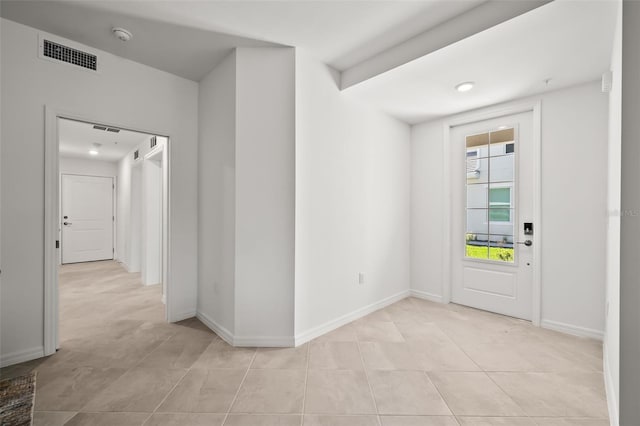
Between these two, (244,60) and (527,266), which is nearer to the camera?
(244,60)

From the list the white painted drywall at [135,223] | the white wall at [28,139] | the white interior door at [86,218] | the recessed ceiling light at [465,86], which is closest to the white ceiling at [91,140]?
the white painted drywall at [135,223]

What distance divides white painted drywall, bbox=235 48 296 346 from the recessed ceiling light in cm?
170

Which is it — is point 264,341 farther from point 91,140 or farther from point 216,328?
point 91,140

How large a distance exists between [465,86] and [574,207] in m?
1.64

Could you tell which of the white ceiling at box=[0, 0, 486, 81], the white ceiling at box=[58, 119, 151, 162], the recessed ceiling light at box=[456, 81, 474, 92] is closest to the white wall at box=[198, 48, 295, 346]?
the white ceiling at box=[0, 0, 486, 81]

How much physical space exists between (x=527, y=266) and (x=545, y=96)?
1853 millimetres

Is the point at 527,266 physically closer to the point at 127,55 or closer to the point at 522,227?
the point at 522,227

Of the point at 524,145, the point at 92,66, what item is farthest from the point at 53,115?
the point at 524,145

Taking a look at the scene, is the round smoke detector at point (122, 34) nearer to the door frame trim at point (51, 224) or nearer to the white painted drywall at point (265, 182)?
the door frame trim at point (51, 224)

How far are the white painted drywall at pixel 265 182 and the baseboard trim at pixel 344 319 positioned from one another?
0.51 ft

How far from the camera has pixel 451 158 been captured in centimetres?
373

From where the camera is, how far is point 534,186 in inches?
119

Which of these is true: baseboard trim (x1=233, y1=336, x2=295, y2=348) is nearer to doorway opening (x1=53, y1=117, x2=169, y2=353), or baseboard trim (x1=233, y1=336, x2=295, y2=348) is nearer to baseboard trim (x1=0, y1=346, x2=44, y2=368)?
doorway opening (x1=53, y1=117, x2=169, y2=353)

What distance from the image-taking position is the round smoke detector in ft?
7.51
